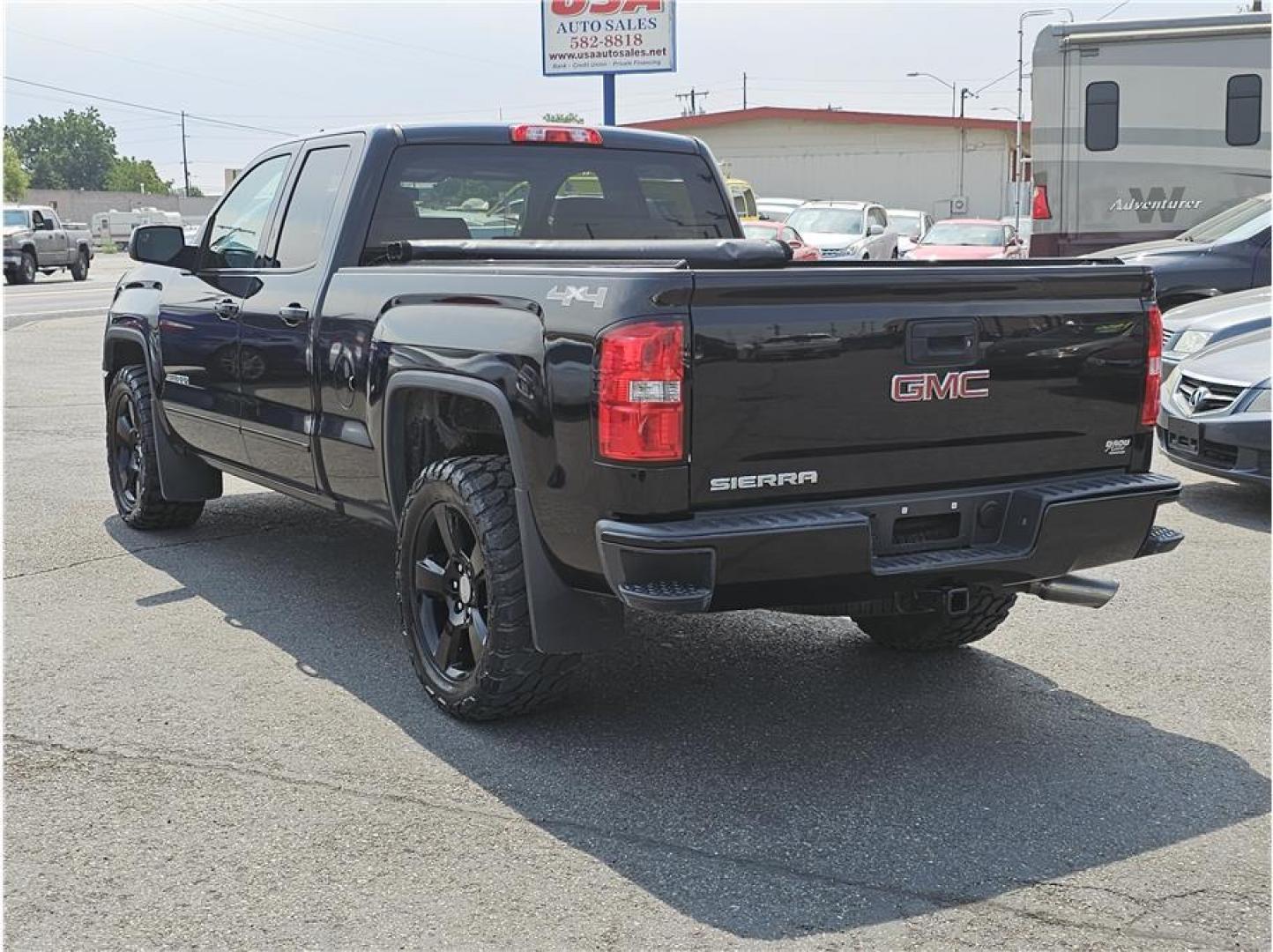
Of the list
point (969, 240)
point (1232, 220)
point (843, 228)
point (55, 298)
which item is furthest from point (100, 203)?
point (1232, 220)

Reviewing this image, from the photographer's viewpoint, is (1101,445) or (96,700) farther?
(96,700)

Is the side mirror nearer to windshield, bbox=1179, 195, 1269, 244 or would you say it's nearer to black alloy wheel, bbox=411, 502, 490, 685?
black alloy wheel, bbox=411, 502, 490, 685

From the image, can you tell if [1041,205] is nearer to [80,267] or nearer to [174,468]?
[174,468]

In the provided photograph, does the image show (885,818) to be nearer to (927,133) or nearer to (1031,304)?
(1031,304)

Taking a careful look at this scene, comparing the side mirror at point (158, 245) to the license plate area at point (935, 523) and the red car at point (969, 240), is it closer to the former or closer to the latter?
the license plate area at point (935, 523)

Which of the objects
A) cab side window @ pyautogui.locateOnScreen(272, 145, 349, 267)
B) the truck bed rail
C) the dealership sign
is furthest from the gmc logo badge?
the dealership sign

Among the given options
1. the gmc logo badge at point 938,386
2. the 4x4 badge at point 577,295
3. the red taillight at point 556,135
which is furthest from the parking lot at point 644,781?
the red taillight at point 556,135

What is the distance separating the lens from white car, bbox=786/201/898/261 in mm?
26688

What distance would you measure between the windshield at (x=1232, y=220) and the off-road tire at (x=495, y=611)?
9891 millimetres

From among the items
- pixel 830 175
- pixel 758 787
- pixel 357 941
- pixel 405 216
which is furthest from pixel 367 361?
pixel 830 175

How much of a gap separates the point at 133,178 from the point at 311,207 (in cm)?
15080

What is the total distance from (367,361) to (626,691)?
143 centimetres

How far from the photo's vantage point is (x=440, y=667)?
4.84m

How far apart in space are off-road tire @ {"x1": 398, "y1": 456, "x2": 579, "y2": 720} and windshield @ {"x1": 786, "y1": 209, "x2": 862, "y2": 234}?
77.4 ft
